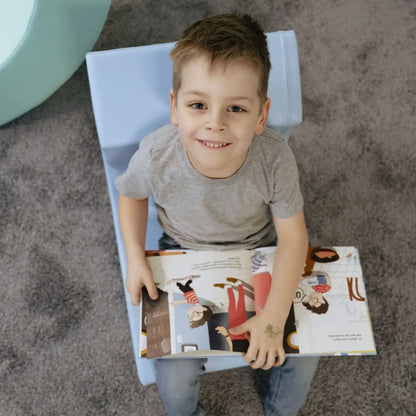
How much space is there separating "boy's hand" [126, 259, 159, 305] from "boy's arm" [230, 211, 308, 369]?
0.55 feet

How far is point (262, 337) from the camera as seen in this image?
Answer: 2.86 feet

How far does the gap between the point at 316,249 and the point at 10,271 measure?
2.64 ft

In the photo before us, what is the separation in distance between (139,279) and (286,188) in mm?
317

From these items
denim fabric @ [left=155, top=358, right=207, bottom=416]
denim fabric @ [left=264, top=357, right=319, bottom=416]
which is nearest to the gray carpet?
denim fabric @ [left=264, top=357, right=319, bottom=416]

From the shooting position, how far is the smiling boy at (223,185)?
2.37ft

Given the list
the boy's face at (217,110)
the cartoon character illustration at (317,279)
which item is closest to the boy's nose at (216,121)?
the boy's face at (217,110)

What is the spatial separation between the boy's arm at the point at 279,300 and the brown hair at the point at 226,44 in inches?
10.8

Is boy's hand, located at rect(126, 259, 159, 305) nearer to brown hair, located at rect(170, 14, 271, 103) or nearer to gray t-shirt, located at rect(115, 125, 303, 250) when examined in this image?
gray t-shirt, located at rect(115, 125, 303, 250)

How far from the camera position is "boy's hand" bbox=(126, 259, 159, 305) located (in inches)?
35.7

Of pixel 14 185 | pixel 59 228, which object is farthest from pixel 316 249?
pixel 14 185

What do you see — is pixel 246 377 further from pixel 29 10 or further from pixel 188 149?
pixel 29 10

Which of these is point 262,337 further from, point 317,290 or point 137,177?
point 137,177

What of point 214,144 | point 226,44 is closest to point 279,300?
point 214,144

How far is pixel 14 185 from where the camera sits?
1356 millimetres
